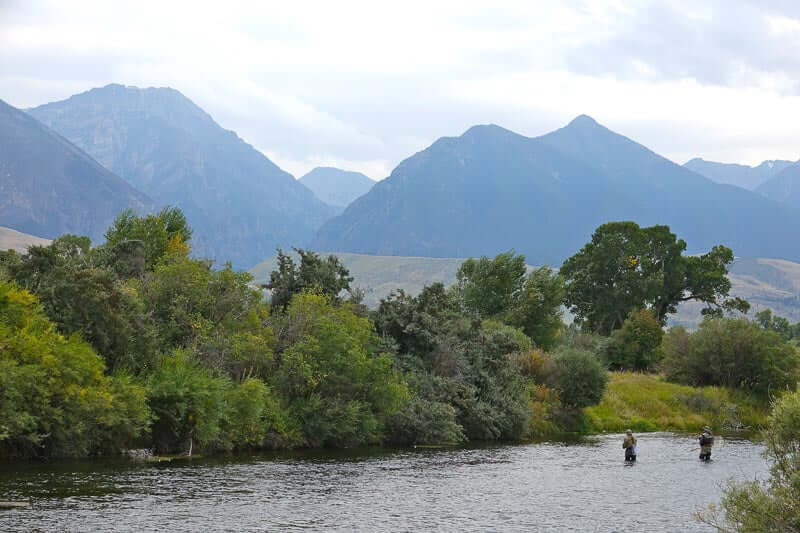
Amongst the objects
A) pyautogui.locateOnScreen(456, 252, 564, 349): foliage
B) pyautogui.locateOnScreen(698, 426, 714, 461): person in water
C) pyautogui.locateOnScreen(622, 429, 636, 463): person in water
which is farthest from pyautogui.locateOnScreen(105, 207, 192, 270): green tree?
pyautogui.locateOnScreen(698, 426, 714, 461): person in water

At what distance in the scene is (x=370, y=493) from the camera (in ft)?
141

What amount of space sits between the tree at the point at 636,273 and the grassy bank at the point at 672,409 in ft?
110

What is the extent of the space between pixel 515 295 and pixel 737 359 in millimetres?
33508

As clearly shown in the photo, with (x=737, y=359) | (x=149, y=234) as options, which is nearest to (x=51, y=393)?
(x=149, y=234)

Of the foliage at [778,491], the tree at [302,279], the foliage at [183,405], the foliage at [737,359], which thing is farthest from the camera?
the foliage at [737,359]

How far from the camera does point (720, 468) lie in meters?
56.2

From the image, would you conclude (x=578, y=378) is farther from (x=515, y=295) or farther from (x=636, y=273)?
(x=636, y=273)

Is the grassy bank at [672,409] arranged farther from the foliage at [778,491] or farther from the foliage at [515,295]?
the foliage at [778,491]

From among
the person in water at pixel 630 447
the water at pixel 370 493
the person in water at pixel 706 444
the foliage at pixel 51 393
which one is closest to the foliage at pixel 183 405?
the foliage at pixel 51 393

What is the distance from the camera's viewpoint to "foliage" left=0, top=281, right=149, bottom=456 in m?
44.5

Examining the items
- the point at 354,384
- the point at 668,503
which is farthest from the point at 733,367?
the point at 668,503

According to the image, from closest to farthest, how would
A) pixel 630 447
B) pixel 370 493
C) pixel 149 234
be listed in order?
pixel 370 493
pixel 630 447
pixel 149 234

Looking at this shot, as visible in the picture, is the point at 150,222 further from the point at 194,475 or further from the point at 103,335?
the point at 194,475

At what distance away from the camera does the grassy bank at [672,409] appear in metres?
91.0
